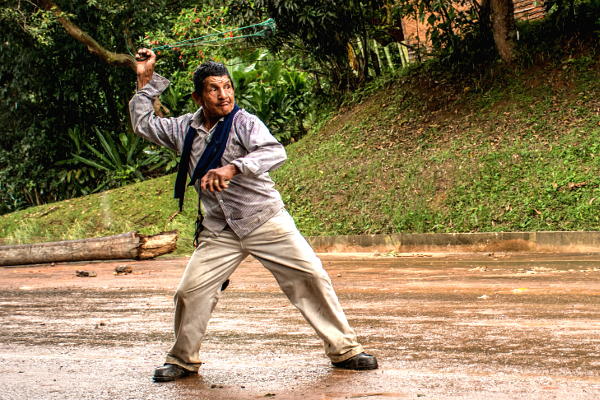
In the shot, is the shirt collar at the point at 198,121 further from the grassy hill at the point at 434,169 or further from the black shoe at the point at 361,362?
the grassy hill at the point at 434,169

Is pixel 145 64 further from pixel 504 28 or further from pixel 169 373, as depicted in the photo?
pixel 504 28

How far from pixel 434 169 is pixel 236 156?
12012 millimetres

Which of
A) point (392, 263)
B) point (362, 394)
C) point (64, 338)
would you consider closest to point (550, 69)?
point (392, 263)

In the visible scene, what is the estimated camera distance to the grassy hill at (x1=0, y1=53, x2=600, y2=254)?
1470 centimetres

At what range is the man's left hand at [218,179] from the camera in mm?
4812

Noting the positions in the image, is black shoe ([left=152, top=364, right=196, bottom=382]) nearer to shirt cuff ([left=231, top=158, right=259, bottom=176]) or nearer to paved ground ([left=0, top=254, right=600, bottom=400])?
paved ground ([left=0, top=254, right=600, bottom=400])

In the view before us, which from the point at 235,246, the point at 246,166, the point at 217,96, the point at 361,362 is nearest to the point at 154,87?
the point at 217,96

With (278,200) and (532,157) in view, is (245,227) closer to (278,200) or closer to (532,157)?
(278,200)

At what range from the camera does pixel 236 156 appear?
523cm

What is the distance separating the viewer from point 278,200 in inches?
213

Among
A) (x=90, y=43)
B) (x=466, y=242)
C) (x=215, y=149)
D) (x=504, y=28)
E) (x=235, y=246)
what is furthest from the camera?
(x=90, y=43)

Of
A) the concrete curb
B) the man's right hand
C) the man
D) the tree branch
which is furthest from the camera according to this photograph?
the tree branch

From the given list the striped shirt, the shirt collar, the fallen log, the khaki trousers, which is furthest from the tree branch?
the khaki trousers

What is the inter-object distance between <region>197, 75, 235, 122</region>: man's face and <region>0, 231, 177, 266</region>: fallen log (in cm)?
974
